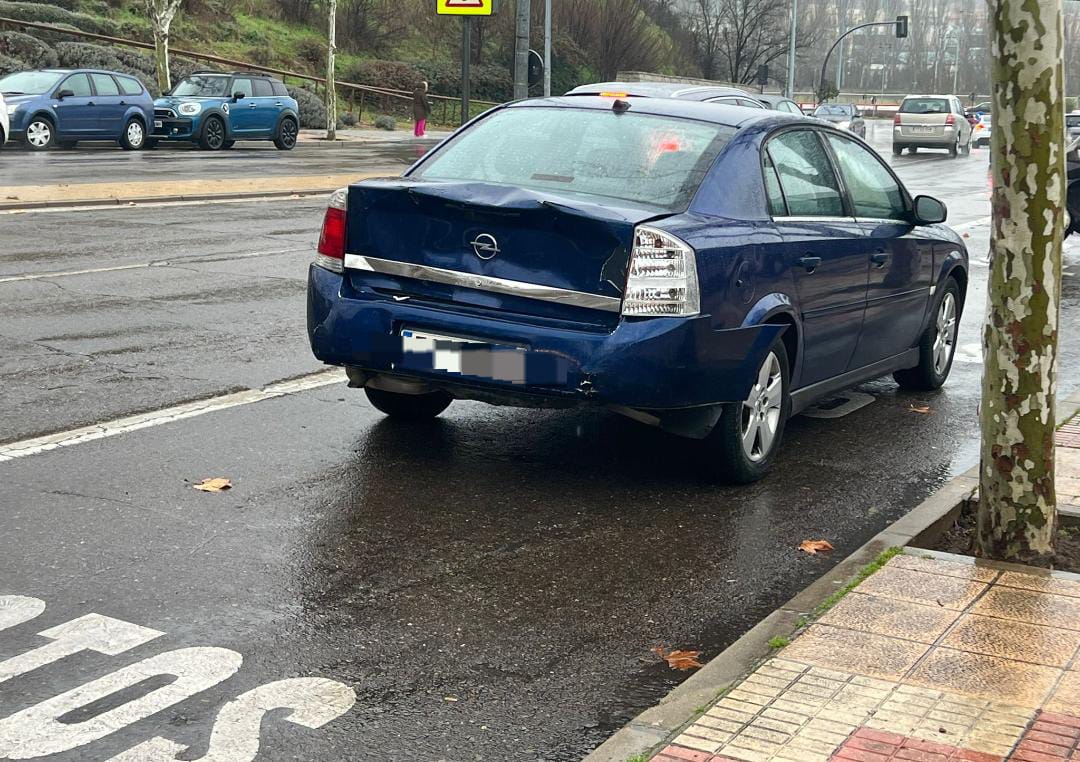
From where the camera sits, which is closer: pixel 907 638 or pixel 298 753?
pixel 298 753

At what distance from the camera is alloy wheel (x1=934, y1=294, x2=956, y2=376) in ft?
29.0

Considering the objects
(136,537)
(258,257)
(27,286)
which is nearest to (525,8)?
(258,257)

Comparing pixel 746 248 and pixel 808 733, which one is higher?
pixel 746 248

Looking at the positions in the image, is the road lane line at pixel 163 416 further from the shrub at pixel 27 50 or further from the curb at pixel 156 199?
the shrub at pixel 27 50

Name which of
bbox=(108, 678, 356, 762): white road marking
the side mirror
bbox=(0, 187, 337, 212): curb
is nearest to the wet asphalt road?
bbox=(108, 678, 356, 762): white road marking

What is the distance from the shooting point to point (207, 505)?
19.2ft

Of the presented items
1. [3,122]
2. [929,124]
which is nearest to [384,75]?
[929,124]

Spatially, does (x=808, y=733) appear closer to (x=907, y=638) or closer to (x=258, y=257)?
(x=907, y=638)

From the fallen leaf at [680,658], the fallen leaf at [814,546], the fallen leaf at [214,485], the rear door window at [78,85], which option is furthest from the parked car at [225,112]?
Answer: the fallen leaf at [680,658]

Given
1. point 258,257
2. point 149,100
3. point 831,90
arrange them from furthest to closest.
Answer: point 831,90
point 149,100
point 258,257

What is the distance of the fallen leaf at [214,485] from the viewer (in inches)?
239

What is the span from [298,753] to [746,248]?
327cm

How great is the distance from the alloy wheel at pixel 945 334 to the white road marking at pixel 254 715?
18.3 ft

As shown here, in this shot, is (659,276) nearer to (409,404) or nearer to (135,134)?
(409,404)
